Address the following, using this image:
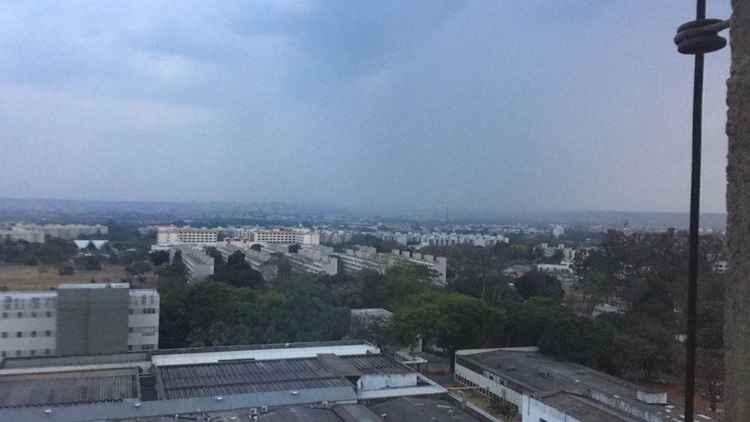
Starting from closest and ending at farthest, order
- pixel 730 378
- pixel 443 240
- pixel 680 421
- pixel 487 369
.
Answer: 1. pixel 730 378
2. pixel 680 421
3. pixel 487 369
4. pixel 443 240

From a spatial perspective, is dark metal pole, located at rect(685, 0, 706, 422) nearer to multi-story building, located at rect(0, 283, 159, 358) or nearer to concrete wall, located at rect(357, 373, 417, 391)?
concrete wall, located at rect(357, 373, 417, 391)

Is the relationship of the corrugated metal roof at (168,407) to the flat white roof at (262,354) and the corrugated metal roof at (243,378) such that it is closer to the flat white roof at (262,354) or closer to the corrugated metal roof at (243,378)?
the corrugated metal roof at (243,378)

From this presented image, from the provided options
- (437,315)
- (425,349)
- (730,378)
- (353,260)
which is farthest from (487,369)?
(353,260)

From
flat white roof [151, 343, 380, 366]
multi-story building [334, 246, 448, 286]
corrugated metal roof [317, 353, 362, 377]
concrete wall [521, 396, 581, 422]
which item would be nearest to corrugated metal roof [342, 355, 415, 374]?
corrugated metal roof [317, 353, 362, 377]

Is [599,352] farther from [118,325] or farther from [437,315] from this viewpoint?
[118,325]

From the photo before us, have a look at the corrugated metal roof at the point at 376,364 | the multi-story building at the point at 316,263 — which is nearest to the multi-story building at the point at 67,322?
the corrugated metal roof at the point at 376,364

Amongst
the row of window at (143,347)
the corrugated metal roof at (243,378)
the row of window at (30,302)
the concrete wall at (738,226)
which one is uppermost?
the concrete wall at (738,226)

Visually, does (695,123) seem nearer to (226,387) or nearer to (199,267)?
(226,387)
